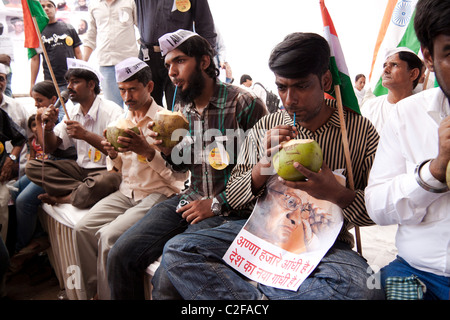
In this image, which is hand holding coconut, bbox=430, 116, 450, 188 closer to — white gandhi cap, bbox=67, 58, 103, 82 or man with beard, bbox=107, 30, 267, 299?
man with beard, bbox=107, 30, 267, 299

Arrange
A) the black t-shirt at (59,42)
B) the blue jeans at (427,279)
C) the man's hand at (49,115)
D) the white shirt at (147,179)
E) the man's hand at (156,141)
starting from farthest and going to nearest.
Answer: the black t-shirt at (59,42)
the man's hand at (49,115)
the white shirt at (147,179)
the man's hand at (156,141)
the blue jeans at (427,279)

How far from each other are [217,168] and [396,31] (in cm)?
223

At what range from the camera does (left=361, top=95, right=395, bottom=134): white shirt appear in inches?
110

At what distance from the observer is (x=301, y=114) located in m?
1.40

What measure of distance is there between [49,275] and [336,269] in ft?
8.77

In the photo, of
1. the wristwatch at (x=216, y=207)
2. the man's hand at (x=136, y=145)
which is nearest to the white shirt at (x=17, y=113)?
the man's hand at (x=136, y=145)

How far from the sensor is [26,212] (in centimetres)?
274

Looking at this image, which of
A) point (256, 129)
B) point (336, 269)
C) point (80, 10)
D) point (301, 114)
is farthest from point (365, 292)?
point (80, 10)

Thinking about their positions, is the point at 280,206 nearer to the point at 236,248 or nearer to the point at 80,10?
the point at 236,248

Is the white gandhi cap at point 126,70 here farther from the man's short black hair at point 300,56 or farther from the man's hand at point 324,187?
the man's hand at point 324,187

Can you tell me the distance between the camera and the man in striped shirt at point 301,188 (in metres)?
1.19

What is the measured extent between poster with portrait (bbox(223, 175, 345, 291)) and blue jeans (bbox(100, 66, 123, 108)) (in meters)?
2.63

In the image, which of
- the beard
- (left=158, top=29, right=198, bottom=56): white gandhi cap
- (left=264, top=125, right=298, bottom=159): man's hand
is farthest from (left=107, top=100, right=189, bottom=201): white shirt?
(left=264, top=125, right=298, bottom=159): man's hand
